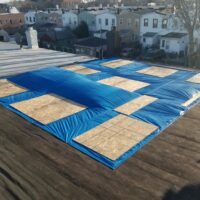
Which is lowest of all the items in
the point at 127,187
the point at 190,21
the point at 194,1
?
the point at 127,187

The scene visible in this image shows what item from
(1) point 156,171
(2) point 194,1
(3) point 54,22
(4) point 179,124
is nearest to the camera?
(1) point 156,171

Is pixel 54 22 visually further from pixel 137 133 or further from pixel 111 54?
pixel 137 133

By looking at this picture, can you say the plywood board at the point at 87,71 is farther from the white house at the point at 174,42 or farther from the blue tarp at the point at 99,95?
the white house at the point at 174,42

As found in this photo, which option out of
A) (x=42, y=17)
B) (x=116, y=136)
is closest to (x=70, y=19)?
(x=42, y=17)

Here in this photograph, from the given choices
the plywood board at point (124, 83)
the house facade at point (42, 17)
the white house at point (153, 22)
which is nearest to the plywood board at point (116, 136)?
the plywood board at point (124, 83)

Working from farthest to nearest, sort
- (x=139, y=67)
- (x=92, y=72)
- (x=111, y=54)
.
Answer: (x=111, y=54) < (x=139, y=67) < (x=92, y=72)

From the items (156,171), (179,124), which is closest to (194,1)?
(179,124)

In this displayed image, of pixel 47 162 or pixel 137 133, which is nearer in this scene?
pixel 47 162

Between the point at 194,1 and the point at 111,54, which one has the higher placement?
the point at 194,1
